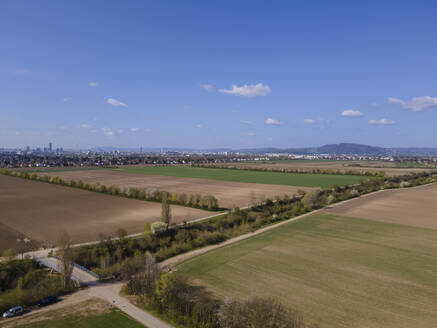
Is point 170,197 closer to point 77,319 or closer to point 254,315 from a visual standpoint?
point 77,319

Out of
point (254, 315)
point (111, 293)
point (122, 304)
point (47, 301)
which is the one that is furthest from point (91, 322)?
point (254, 315)

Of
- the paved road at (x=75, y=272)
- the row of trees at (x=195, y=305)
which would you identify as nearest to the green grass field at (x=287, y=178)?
the row of trees at (x=195, y=305)

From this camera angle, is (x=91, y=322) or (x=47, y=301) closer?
(x=91, y=322)

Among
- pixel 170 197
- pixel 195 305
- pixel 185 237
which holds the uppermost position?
pixel 170 197

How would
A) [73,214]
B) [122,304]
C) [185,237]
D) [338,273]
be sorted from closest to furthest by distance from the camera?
[122,304]
[338,273]
[185,237]
[73,214]

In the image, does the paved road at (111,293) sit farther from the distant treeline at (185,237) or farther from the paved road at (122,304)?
the distant treeline at (185,237)

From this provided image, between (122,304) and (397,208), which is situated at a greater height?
(397,208)

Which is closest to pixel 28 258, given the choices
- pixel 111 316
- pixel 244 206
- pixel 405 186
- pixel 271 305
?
pixel 111 316
